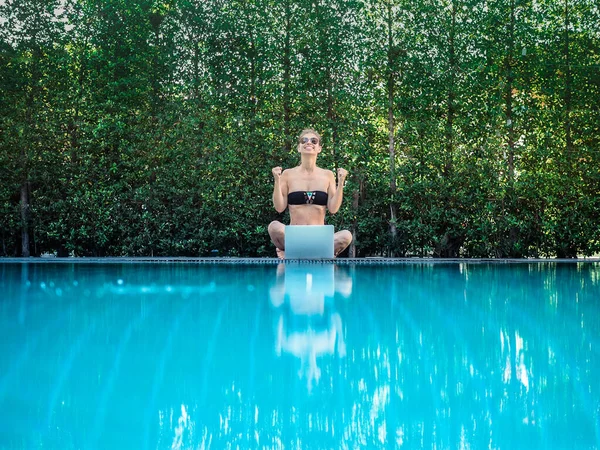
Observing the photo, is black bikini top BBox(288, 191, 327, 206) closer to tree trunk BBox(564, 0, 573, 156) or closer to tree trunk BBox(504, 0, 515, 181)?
tree trunk BBox(504, 0, 515, 181)

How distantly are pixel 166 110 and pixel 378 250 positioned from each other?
448 centimetres

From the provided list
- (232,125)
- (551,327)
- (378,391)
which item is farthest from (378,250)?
(378,391)

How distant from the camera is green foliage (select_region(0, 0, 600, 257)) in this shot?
11.9 meters

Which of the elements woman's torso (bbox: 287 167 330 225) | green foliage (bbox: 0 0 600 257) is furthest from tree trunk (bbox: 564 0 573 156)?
woman's torso (bbox: 287 167 330 225)

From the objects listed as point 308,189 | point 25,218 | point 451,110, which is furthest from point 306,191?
point 25,218

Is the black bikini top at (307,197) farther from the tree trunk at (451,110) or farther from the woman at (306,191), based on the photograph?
the tree trunk at (451,110)

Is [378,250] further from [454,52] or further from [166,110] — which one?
[166,110]

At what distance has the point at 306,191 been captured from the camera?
33.2 feet

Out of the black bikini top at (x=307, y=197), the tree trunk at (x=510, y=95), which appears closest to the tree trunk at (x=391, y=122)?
the tree trunk at (x=510, y=95)

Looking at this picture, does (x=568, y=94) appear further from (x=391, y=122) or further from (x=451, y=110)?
(x=391, y=122)

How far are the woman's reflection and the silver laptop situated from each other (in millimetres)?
2095

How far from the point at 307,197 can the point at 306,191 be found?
0.09 m

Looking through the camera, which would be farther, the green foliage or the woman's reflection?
the green foliage

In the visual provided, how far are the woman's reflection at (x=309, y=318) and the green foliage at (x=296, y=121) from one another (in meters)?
4.39
